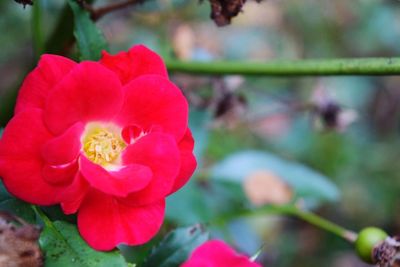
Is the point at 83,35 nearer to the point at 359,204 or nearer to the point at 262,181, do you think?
the point at 262,181

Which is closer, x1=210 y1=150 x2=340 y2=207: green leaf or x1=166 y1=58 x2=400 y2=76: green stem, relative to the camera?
x1=166 y1=58 x2=400 y2=76: green stem

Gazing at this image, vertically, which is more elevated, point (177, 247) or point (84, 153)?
point (84, 153)

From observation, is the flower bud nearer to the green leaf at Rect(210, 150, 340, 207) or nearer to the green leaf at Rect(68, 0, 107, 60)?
the green leaf at Rect(68, 0, 107, 60)

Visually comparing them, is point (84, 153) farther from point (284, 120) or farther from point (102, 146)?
point (284, 120)

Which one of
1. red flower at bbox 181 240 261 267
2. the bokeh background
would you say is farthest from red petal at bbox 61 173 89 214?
the bokeh background

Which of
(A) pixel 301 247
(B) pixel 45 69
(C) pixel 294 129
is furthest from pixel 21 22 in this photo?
(B) pixel 45 69

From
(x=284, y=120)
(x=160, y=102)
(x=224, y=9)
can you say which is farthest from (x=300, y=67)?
(x=284, y=120)

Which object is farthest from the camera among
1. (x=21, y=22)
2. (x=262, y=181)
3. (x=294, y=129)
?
(x=294, y=129)
